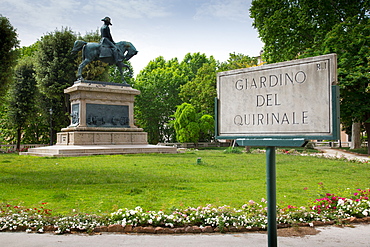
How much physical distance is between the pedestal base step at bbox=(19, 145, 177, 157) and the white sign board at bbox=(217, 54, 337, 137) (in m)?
20.3

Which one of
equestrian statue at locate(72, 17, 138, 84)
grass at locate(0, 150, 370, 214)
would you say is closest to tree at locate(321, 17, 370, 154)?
grass at locate(0, 150, 370, 214)

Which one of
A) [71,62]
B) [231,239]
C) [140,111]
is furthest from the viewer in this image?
[140,111]

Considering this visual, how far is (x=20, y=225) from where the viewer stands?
Answer: 6.39m

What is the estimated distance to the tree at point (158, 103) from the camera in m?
53.5

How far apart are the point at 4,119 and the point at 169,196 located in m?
40.5

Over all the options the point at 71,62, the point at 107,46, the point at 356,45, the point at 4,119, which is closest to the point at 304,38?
the point at 356,45

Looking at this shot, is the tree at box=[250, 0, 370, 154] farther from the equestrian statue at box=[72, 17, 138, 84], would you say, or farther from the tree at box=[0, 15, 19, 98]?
the tree at box=[0, 15, 19, 98]

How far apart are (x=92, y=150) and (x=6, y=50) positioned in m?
7.88

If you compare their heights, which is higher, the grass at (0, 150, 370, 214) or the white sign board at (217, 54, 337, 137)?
the white sign board at (217, 54, 337, 137)

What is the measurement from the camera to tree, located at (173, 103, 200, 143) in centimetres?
4594

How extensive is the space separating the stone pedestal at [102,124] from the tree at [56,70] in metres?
14.8

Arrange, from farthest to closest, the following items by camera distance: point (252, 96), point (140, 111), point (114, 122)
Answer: point (140, 111)
point (114, 122)
point (252, 96)

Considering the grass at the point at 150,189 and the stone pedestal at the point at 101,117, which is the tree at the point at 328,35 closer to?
the stone pedestal at the point at 101,117

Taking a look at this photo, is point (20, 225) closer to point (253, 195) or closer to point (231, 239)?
point (231, 239)
